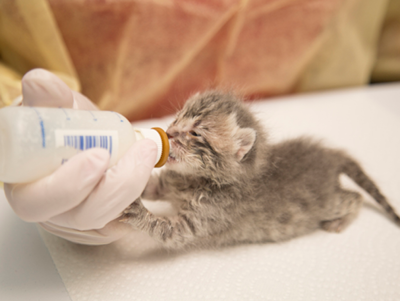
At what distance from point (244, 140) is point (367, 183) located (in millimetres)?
709

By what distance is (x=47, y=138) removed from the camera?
75 centimetres

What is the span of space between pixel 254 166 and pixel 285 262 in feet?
1.19

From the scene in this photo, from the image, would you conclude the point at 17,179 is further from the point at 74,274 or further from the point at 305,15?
the point at 305,15

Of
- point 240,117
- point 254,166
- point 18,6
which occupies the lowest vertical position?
point 254,166

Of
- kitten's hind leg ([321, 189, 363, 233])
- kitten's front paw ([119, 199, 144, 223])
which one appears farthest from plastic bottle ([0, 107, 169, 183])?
kitten's hind leg ([321, 189, 363, 233])

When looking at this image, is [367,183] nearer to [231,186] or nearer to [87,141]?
[231,186]

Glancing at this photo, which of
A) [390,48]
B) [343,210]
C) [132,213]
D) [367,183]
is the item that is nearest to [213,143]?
[132,213]

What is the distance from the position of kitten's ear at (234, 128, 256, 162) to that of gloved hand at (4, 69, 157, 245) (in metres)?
0.33

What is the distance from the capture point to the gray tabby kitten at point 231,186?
1.07 metres

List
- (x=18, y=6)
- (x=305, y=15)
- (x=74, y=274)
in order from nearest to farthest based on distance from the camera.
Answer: (x=74, y=274) < (x=18, y=6) < (x=305, y=15)

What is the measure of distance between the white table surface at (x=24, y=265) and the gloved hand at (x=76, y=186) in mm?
154

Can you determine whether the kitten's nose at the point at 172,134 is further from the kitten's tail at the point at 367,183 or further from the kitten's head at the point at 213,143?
the kitten's tail at the point at 367,183

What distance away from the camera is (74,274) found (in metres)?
0.97

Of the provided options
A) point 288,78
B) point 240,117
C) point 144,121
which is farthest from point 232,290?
point 288,78
